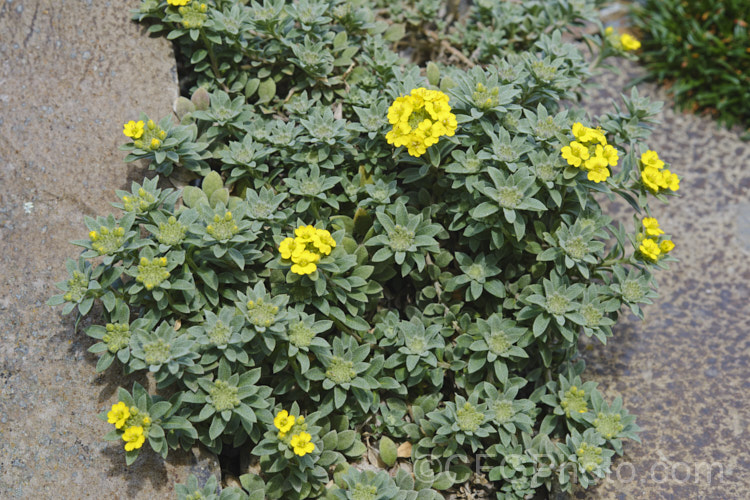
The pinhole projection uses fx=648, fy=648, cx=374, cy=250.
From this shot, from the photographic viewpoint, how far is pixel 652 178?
3381mm

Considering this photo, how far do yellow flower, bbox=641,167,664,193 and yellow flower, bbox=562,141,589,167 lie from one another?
42 centimetres

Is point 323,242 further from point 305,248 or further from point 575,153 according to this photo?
point 575,153

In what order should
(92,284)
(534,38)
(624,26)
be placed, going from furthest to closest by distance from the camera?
(624,26) → (534,38) → (92,284)

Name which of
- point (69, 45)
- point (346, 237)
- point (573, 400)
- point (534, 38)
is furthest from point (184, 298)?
point (534, 38)

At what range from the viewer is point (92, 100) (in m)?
3.69

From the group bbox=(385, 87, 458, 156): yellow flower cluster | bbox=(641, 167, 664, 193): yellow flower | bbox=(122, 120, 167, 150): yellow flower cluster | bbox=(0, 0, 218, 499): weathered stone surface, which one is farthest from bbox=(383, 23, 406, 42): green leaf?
bbox=(641, 167, 664, 193): yellow flower

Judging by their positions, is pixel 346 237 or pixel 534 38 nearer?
pixel 346 237

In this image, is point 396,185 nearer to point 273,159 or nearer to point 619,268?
point 273,159

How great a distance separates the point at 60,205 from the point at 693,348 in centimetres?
379

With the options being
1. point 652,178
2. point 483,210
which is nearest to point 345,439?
point 483,210

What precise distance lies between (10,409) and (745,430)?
386 centimetres

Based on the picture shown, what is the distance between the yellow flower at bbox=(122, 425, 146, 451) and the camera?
111 inches

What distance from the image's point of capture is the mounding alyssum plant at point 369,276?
9.98 ft

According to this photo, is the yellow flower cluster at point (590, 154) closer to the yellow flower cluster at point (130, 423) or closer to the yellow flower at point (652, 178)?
the yellow flower at point (652, 178)
